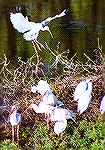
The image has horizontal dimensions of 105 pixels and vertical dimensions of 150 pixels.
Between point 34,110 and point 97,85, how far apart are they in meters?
0.46

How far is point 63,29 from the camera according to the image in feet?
Answer: 17.0

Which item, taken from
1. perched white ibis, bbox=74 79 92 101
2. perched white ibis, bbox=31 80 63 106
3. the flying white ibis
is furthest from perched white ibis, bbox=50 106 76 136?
the flying white ibis

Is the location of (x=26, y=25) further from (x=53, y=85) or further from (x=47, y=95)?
(x=47, y=95)

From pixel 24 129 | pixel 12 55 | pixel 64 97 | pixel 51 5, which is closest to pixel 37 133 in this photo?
pixel 24 129

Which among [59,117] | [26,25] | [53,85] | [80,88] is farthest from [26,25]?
[59,117]

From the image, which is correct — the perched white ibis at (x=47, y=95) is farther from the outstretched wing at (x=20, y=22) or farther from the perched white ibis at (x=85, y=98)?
the outstretched wing at (x=20, y=22)

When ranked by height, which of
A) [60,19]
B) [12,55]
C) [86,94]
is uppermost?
[60,19]

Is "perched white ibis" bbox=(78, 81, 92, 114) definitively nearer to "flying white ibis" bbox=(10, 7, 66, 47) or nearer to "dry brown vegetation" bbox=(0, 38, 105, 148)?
"dry brown vegetation" bbox=(0, 38, 105, 148)

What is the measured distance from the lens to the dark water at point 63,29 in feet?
14.8

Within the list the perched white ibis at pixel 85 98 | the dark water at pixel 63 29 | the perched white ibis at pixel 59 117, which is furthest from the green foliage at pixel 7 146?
the dark water at pixel 63 29

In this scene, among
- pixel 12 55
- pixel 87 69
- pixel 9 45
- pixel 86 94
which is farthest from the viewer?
pixel 9 45

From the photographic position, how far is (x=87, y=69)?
3.68 m

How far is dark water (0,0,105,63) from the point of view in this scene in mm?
4523

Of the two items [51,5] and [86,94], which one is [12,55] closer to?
[86,94]
